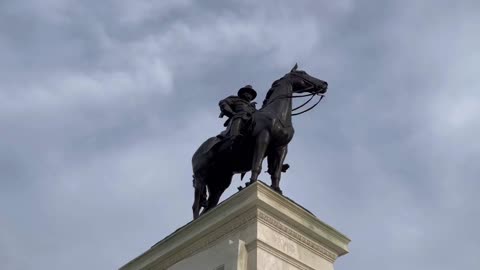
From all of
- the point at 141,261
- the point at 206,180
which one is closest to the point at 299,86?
the point at 206,180

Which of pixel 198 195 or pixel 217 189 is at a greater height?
pixel 217 189

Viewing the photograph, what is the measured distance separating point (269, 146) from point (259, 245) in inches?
98.4

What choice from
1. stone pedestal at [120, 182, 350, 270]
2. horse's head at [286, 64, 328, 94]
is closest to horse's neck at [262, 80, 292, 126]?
horse's head at [286, 64, 328, 94]

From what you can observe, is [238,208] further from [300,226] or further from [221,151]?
[221,151]

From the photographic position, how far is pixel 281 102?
34.4ft

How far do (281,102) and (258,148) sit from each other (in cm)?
112

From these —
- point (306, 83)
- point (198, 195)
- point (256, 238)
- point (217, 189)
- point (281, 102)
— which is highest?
point (306, 83)

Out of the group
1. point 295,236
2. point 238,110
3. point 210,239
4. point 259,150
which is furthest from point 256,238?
point 238,110

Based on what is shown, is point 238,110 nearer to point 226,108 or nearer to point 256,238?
point 226,108

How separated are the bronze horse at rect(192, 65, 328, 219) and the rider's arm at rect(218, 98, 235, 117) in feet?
1.75

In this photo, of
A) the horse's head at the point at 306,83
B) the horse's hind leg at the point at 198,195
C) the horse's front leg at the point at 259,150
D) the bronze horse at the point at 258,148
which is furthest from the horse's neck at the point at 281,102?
the horse's hind leg at the point at 198,195

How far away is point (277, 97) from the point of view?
34.9 feet

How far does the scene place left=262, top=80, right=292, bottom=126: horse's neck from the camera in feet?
33.8

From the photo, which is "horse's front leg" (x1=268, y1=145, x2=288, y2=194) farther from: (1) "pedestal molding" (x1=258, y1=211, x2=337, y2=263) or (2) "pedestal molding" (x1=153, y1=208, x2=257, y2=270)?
(2) "pedestal molding" (x1=153, y1=208, x2=257, y2=270)
